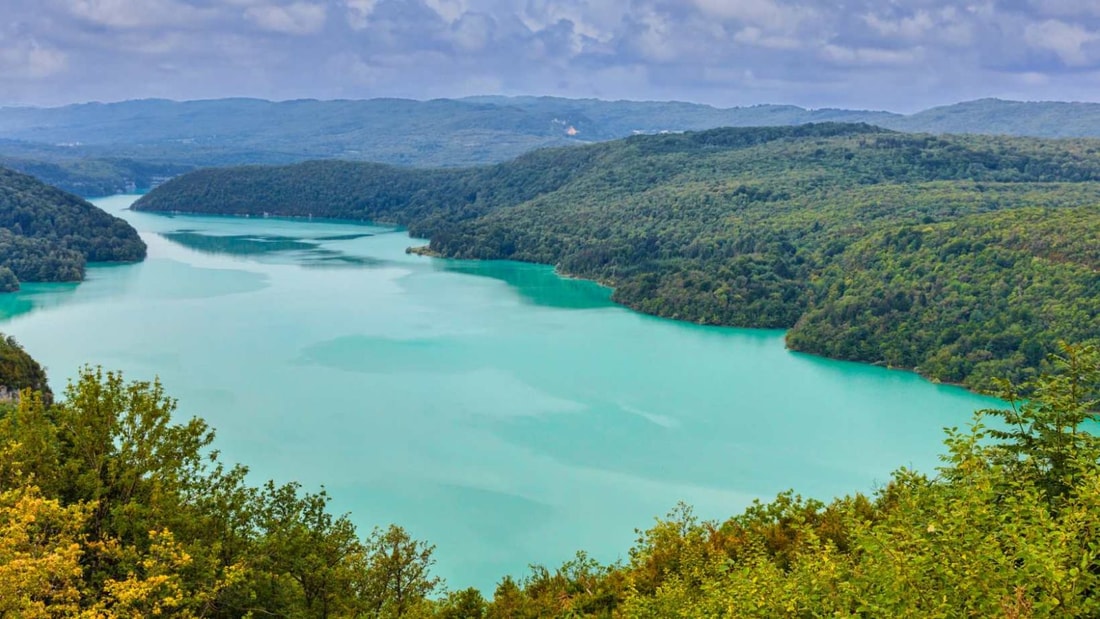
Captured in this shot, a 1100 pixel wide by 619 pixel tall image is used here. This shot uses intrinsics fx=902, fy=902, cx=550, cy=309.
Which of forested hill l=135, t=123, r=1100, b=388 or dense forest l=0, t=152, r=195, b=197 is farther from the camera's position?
dense forest l=0, t=152, r=195, b=197

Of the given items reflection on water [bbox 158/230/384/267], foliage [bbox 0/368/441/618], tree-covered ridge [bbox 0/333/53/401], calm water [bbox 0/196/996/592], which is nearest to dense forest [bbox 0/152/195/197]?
reflection on water [bbox 158/230/384/267]

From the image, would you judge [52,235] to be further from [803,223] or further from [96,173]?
[96,173]

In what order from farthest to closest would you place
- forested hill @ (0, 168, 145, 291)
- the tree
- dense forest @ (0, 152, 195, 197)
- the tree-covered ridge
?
1. dense forest @ (0, 152, 195, 197)
2. forested hill @ (0, 168, 145, 291)
3. the tree-covered ridge
4. the tree

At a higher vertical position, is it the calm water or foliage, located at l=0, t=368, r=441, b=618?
foliage, located at l=0, t=368, r=441, b=618

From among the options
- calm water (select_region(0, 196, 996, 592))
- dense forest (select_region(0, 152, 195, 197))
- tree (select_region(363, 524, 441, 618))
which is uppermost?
dense forest (select_region(0, 152, 195, 197))

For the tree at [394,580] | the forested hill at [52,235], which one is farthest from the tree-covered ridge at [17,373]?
the forested hill at [52,235]

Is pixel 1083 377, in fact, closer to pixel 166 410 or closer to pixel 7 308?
pixel 166 410

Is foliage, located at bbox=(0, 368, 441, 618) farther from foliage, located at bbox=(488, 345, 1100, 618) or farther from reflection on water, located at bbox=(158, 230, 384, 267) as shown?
reflection on water, located at bbox=(158, 230, 384, 267)
